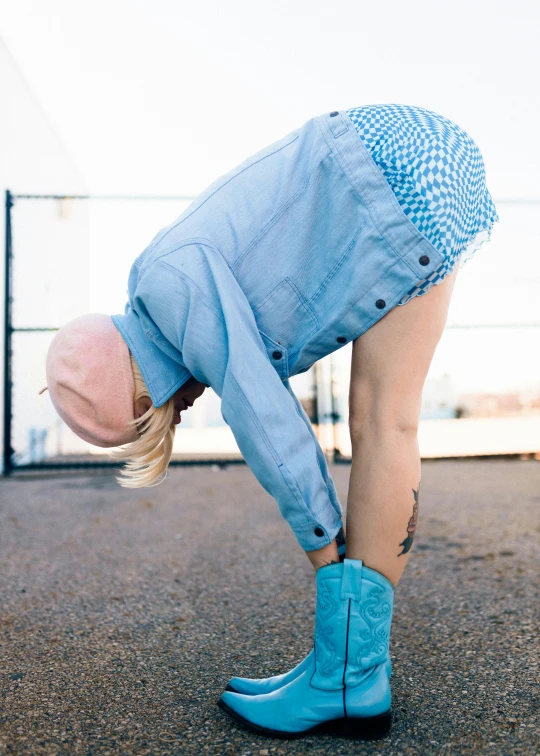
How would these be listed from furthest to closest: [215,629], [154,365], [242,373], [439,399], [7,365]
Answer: [439,399] < [7,365] < [215,629] < [154,365] < [242,373]

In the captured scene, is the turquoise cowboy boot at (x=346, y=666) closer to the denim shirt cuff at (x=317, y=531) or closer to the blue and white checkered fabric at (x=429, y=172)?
the denim shirt cuff at (x=317, y=531)

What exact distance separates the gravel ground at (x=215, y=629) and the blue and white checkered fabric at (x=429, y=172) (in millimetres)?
688

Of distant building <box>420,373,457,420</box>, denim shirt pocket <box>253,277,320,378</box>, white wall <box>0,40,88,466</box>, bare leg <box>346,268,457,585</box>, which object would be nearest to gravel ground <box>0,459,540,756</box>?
bare leg <box>346,268,457,585</box>

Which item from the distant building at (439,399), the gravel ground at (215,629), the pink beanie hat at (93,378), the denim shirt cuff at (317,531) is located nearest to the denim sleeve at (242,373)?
the denim shirt cuff at (317,531)

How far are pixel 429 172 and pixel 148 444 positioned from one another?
2.15 ft

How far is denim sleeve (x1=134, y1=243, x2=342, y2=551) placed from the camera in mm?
984

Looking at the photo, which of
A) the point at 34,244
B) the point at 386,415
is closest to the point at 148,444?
the point at 386,415

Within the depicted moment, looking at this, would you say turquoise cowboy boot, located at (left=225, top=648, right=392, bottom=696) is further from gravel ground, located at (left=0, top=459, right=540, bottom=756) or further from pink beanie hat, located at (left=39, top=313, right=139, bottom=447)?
pink beanie hat, located at (left=39, top=313, right=139, bottom=447)

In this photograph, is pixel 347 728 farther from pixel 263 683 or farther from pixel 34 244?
pixel 34 244

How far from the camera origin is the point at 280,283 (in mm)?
1066

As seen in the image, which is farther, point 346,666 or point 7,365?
point 7,365

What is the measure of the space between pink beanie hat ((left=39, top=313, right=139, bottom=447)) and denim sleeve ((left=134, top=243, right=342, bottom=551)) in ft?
0.48

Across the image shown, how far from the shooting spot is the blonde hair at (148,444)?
114cm

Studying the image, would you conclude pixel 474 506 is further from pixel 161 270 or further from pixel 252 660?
pixel 161 270
